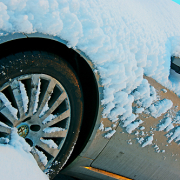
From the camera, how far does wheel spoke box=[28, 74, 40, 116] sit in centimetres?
141

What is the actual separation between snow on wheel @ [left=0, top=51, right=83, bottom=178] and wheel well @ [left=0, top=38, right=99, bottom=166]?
52mm

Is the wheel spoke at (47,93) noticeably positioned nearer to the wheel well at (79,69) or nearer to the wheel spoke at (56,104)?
the wheel spoke at (56,104)

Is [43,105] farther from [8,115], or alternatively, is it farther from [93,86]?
[93,86]

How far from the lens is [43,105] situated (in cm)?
147

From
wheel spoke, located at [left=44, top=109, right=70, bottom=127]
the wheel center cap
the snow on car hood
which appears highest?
the snow on car hood

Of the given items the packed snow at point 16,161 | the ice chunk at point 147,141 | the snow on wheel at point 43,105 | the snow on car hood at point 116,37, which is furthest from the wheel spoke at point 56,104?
the ice chunk at point 147,141

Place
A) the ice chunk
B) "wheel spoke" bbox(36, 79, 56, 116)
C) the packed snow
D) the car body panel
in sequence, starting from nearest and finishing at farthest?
1. the packed snow
2. "wheel spoke" bbox(36, 79, 56, 116)
3. the car body panel
4. the ice chunk

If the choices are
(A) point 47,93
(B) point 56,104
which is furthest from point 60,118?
(A) point 47,93

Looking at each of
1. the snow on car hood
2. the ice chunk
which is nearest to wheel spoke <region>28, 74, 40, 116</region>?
the snow on car hood

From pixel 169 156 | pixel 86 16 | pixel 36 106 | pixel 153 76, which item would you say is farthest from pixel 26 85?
pixel 169 156

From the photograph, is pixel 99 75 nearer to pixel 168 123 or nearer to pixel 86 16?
pixel 86 16

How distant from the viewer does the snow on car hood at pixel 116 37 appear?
51.6 inches

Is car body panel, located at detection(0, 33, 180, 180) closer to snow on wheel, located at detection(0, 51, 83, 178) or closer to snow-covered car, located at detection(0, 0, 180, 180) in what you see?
snow-covered car, located at detection(0, 0, 180, 180)

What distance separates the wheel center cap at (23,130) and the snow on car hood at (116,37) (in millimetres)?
686
